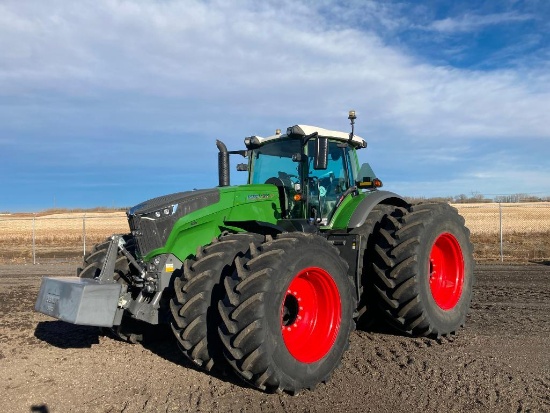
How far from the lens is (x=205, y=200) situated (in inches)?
213

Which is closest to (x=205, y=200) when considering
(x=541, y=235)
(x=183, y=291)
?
(x=183, y=291)

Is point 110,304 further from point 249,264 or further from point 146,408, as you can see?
point 249,264

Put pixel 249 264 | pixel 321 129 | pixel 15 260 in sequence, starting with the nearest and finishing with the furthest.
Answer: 1. pixel 249 264
2. pixel 321 129
3. pixel 15 260

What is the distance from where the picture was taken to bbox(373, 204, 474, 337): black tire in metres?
5.64

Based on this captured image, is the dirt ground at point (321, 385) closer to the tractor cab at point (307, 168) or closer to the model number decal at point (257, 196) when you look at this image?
the tractor cab at point (307, 168)

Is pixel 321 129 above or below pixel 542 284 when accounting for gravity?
above

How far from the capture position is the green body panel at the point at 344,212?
6.14 metres

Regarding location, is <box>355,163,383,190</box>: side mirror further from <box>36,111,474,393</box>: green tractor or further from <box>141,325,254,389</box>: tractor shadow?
<box>141,325,254,389</box>: tractor shadow

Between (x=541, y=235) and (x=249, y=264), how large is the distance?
20.0 meters

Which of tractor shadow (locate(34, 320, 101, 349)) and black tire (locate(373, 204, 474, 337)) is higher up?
black tire (locate(373, 204, 474, 337))

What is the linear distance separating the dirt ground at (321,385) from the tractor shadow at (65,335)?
14 millimetres

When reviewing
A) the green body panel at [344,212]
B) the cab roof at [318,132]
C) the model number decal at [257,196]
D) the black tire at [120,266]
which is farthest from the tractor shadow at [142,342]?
the cab roof at [318,132]

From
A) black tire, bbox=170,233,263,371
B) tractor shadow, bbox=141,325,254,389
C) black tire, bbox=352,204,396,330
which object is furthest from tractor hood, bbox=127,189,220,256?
black tire, bbox=352,204,396,330

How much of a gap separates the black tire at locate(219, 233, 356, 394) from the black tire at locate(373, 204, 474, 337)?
2.61 feet
